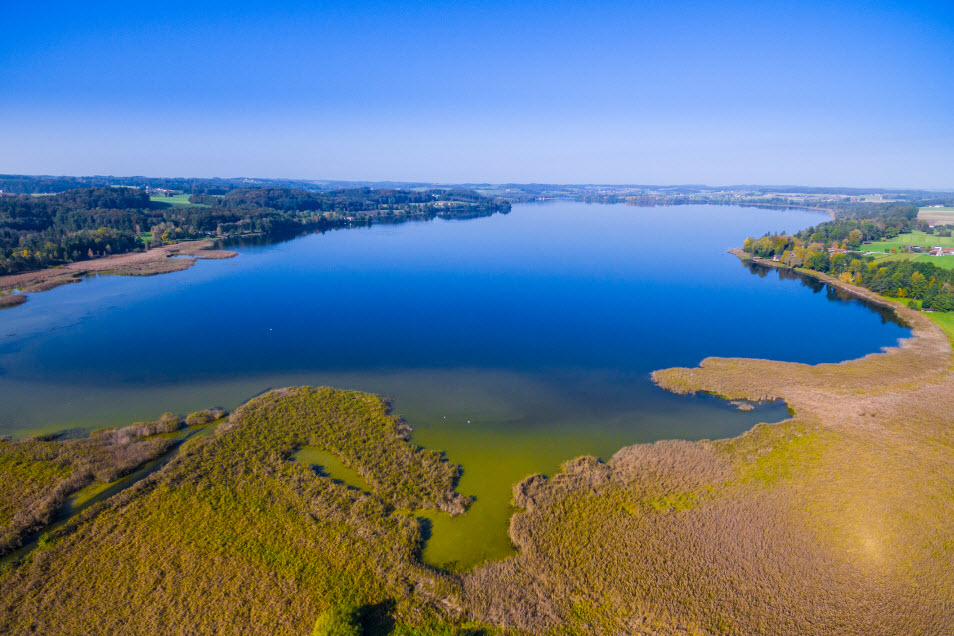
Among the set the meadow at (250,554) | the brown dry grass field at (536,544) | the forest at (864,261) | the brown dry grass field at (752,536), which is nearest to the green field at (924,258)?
the forest at (864,261)

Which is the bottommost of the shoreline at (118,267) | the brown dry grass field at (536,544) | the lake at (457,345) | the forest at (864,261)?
the brown dry grass field at (536,544)

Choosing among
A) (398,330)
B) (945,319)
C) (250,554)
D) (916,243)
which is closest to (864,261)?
(945,319)

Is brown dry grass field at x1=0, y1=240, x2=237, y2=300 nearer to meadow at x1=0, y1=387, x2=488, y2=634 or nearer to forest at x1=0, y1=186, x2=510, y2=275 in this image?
forest at x1=0, y1=186, x2=510, y2=275

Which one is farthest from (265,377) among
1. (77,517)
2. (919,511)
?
(919,511)

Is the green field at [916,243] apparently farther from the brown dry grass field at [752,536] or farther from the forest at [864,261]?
the brown dry grass field at [752,536]

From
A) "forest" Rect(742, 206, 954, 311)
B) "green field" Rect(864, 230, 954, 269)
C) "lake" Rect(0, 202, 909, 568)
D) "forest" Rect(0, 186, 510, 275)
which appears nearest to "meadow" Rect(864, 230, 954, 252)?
"green field" Rect(864, 230, 954, 269)

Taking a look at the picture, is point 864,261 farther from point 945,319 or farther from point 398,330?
point 398,330

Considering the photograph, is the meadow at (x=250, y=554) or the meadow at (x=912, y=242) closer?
Answer: the meadow at (x=250, y=554)

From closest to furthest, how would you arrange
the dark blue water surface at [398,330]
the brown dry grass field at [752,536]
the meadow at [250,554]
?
the meadow at [250,554]
the brown dry grass field at [752,536]
the dark blue water surface at [398,330]
